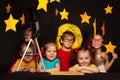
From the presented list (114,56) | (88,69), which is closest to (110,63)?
(114,56)

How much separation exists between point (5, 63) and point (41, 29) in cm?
52

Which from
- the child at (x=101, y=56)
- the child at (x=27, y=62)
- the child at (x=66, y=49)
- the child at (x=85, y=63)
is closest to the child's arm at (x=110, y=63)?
the child at (x=101, y=56)

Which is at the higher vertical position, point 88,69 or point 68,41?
point 68,41

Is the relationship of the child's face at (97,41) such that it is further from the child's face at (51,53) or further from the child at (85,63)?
the child's face at (51,53)

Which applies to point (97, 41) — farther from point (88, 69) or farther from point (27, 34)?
point (27, 34)

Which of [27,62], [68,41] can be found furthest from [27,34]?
[68,41]

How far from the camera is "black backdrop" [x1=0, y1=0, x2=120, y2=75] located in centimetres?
304

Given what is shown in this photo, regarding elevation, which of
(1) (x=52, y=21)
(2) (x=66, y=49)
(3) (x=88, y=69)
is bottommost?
(3) (x=88, y=69)

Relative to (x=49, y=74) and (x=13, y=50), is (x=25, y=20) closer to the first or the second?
(x=13, y=50)

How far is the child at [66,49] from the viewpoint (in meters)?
3.10

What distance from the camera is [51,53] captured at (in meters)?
3.10

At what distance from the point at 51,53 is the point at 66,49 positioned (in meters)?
Result: 0.17

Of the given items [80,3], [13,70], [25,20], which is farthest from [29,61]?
[80,3]

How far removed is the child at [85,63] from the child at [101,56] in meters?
0.06
